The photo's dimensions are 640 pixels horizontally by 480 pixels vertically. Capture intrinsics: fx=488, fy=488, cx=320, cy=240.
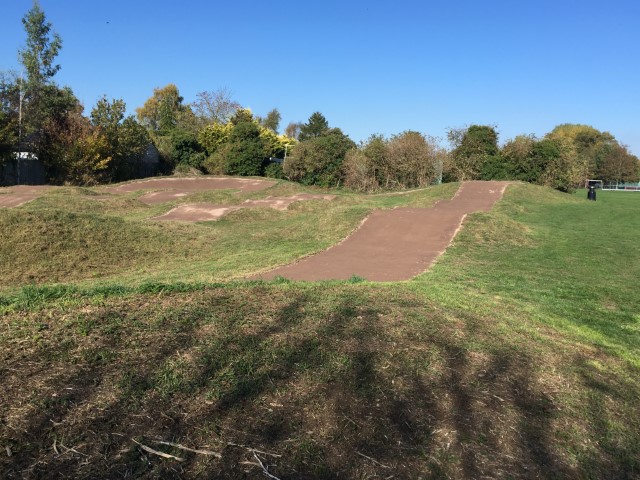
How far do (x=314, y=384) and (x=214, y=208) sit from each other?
17356 mm

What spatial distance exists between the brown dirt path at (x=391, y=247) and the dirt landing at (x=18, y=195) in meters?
13.9

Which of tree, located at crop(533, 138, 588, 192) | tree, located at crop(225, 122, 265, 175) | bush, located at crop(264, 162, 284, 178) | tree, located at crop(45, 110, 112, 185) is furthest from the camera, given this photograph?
bush, located at crop(264, 162, 284, 178)

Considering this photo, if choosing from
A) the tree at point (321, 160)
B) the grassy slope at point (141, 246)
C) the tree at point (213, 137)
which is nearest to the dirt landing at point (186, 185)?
the tree at point (321, 160)

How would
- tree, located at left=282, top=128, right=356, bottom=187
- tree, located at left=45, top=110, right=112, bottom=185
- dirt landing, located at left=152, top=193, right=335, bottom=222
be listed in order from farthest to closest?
tree, located at left=282, top=128, right=356, bottom=187 → tree, located at left=45, top=110, right=112, bottom=185 → dirt landing, located at left=152, top=193, right=335, bottom=222

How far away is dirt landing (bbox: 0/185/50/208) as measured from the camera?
18.9m

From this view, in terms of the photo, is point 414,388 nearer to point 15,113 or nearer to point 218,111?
point 15,113

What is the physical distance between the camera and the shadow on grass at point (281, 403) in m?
2.31

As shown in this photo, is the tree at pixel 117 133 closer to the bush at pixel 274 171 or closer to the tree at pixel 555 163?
the bush at pixel 274 171

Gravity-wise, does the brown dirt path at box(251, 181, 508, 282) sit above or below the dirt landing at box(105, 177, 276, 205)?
below

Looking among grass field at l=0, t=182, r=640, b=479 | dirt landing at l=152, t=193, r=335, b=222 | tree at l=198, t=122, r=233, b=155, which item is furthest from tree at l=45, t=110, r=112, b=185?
grass field at l=0, t=182, r=640, b=479

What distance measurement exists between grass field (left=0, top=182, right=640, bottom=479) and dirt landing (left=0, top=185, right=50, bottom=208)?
17.2m

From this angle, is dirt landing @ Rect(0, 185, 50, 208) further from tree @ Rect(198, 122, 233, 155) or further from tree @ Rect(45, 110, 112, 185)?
tree @ Rect(198, 122, 233, 155)

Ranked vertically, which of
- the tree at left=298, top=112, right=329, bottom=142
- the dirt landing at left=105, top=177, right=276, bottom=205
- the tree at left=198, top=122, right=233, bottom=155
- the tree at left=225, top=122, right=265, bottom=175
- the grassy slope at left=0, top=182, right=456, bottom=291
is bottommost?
the grassy slope at left=0, top=182, right=456, bottom=291

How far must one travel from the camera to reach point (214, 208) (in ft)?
64.6
